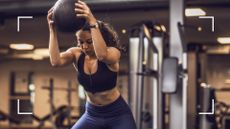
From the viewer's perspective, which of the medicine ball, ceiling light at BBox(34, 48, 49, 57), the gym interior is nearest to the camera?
the medicine ball

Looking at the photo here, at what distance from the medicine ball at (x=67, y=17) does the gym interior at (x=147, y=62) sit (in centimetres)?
37

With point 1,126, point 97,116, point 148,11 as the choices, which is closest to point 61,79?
point 1,126

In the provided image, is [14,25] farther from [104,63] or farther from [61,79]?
[104,63]

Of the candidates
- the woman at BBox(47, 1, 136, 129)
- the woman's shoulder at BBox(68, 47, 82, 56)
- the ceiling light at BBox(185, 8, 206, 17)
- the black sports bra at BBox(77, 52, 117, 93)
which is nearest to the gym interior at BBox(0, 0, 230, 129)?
the ceiling light at BBox(185, 8, 206, 17)

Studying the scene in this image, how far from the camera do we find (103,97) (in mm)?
2762

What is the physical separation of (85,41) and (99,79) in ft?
0.75

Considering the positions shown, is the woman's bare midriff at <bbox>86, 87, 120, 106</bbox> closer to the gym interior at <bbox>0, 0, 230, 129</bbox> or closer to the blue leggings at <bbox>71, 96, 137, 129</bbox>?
the blue leggings at <bbox>71, 96, 137, 129</bbox>

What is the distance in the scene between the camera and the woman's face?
263cm

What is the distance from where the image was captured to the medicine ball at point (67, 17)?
2506 mm

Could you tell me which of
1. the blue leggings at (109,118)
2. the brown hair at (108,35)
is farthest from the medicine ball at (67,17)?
the blue leggings at (109,118)

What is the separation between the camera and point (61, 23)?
100 inches

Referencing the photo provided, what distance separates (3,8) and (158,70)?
7.47 ft

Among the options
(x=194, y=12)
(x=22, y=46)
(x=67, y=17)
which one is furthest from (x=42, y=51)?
(x=67, y=17)

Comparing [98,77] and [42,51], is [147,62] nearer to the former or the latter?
[98,77]
